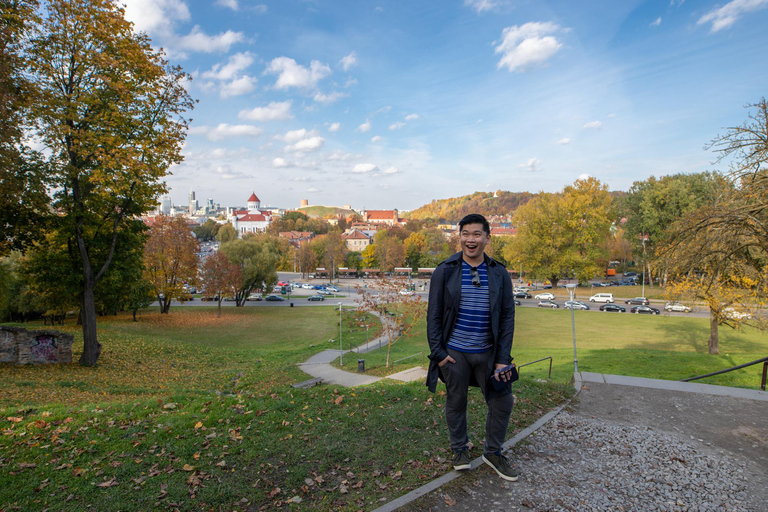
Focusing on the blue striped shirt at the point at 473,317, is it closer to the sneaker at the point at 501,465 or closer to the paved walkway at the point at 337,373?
the sneaker at the point at 501,465

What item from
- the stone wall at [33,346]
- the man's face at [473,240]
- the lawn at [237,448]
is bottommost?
the stone wall at [33,346]

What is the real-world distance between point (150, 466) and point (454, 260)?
3897 millimetres

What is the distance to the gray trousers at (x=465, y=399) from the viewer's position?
394 cm

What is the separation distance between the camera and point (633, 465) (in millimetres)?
4414

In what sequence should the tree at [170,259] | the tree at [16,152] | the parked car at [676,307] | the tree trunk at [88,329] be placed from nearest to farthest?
the tree at [16,152] < the tree trunk at [88,329] < the parked car at [676,307] < the tree at [170,259]

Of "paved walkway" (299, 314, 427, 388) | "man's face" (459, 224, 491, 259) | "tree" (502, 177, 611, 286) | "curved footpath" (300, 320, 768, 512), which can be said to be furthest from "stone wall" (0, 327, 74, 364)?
"tree" (502, 177, 611, 286)

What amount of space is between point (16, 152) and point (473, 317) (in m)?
14.0

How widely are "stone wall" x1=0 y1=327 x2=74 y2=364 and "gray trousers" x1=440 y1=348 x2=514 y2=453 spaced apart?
14.7 m

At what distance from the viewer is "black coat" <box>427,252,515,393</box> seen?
12.8 ft

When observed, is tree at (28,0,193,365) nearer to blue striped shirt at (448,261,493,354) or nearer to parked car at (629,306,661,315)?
blue striped shirt at (448,261,493,354)

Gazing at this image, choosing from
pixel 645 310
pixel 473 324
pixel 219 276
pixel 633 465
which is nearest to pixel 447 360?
pixel 473 324

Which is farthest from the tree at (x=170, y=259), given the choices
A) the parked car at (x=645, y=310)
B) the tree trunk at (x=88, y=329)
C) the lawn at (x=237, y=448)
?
the parked car at (x=645, y=310)

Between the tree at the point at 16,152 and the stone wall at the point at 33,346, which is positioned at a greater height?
the tree at the point at 16,152

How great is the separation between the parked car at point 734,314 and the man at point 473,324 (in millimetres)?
19737
